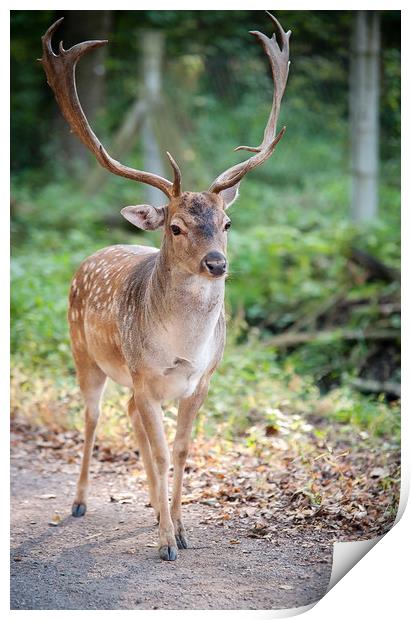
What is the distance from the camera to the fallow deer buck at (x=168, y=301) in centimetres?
374

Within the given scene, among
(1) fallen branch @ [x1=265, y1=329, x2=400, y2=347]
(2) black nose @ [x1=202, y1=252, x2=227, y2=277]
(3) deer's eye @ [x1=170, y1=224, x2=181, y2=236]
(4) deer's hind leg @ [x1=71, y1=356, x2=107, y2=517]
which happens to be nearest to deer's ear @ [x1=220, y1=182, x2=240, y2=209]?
(3) deer's eye @ [x1=170, y1=224, x2=181, y2=236]

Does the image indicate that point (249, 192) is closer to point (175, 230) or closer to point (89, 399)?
→ point (89, 399)

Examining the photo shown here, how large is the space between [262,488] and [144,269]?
4.36 feet

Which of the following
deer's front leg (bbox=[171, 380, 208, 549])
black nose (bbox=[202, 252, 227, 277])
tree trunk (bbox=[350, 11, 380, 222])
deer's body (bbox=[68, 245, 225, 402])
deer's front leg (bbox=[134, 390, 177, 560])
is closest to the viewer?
black nose (bbox=[202, 252, 227, 277])

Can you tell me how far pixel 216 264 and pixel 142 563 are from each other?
1.37m

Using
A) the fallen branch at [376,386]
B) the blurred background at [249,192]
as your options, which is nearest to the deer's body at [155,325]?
the blurred background at [249,192]

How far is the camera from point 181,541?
13.5ft

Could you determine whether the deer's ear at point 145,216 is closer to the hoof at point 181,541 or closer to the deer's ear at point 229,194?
the deer's ear at point 229,194

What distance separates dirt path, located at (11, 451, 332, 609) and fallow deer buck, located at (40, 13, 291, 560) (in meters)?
0.18

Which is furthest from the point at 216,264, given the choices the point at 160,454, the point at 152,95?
the point at 152,95

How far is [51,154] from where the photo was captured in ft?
41.8

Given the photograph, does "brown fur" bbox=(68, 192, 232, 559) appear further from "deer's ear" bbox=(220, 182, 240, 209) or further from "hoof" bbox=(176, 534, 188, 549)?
"deer's ear" bbox=(220, 182, 240, 209)

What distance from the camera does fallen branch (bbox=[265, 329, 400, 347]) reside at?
24.2 feet

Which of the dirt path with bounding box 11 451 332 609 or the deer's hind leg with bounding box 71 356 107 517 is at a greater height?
the deer's hind leg with bounding box 71 356 107 517
